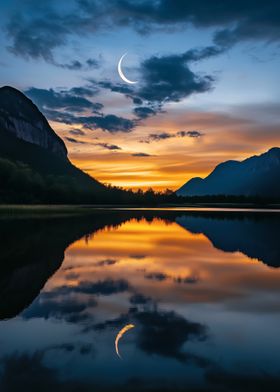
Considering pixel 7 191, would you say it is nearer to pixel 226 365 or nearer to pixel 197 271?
pixel 197 271

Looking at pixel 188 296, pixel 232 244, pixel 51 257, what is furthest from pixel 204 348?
pixel 232 244

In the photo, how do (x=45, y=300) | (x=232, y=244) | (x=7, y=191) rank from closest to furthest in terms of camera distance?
(x=45, y=300) < (x=232, y=244) < (x=7, y=191)

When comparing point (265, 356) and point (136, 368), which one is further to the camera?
point (265, 356)

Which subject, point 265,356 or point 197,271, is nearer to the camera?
point 265,356

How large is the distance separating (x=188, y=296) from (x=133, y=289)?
2.69 m

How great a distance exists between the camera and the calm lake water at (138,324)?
8359 mm

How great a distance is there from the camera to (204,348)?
33.0 ft

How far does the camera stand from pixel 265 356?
373 inches

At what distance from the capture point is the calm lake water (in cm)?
836

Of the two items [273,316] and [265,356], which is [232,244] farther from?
[265,356]

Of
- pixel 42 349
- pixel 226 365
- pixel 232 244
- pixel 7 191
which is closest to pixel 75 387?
pixel 42 349


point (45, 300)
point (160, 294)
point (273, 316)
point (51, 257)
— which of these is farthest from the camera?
point (51, 257)

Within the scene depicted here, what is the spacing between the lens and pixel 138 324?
12039 mm

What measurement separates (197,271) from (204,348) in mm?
11532
